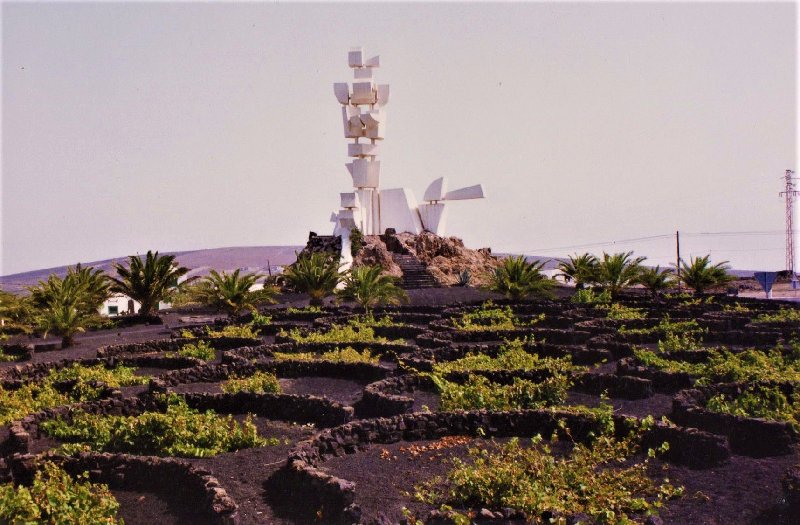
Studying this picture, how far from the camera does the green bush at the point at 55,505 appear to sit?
7273 millimetres

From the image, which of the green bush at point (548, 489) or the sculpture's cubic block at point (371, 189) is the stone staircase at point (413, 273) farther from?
the green bush at point (548, 489)

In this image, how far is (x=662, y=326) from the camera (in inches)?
827

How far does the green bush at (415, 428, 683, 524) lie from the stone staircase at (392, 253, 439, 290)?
30.3 meters

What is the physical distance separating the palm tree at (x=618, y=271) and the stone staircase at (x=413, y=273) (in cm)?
941

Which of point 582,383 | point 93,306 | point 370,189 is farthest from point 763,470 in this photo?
point 370,189

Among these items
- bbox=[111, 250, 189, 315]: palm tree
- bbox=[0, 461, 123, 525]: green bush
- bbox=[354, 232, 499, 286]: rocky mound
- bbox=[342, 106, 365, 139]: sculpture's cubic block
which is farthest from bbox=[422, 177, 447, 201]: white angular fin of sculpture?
bbox=[0, 461, 123, 525]: green bush

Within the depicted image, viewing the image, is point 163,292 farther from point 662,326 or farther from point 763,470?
point 763,470

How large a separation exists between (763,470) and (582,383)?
214 inches

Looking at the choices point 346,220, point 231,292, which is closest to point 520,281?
point 231,292

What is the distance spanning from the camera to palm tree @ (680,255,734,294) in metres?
34.8

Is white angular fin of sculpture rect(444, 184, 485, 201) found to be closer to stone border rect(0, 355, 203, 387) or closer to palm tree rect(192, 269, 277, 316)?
palm tree rect(192, 269, 277, 316)

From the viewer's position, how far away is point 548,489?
7699mm

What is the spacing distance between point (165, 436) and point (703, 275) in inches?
1115

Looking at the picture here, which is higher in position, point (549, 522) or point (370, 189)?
point (370, 189)
